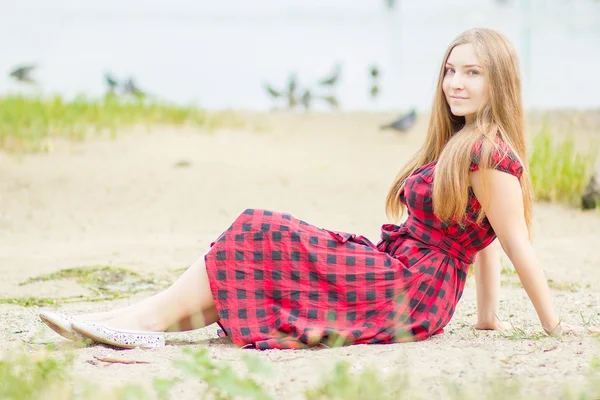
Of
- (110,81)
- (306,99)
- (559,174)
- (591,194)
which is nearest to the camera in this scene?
(591,194)

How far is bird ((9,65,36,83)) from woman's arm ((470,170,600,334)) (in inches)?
295

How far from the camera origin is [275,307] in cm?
279

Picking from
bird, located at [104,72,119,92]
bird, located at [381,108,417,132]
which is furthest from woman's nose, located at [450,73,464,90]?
bird, located at [104,72,119,92]

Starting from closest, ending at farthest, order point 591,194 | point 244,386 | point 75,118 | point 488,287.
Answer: point 244,386, point 488,287, point 591,194, point 75,118

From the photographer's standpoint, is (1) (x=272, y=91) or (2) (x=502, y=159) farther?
(1) (x=272, y=91)

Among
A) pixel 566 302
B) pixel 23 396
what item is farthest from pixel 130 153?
pixel 23 396

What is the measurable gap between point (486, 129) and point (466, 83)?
0.17 metres

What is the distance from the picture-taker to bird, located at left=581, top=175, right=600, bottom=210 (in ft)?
20.1

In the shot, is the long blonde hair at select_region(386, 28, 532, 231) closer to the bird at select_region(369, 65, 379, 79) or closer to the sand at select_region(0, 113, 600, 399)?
the sand at select_region(0, 113, 600, 399)

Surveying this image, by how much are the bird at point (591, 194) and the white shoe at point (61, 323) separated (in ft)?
14.2

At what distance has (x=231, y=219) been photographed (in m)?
5.80

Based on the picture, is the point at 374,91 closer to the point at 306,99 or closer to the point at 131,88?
the point at 306,99

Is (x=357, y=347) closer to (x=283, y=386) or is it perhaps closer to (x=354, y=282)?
(x=354, y=282)

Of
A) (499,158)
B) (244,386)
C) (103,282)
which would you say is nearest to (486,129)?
(499,158)
